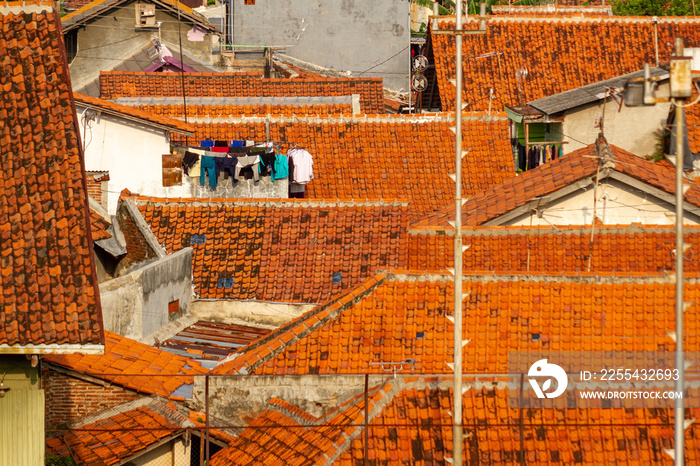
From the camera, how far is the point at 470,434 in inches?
565

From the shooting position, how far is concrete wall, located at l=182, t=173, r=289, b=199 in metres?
27.8

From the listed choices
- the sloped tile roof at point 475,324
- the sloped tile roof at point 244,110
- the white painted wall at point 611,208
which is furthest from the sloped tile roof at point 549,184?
the sloped tile roof at point 244,110

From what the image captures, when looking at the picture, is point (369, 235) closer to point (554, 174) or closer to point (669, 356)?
point (554, 174)

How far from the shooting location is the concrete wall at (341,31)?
4684 centimetres

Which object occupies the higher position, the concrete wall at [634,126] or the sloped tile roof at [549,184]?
the concrete wall at [634,126]

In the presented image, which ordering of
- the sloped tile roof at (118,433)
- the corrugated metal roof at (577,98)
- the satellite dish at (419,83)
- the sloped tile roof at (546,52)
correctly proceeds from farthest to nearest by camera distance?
the sloped tile roof at (546,52)
the satellite dish at (419,83)
the corrugated metal roof at (577,98)
the sloped tile roof at (118,433)

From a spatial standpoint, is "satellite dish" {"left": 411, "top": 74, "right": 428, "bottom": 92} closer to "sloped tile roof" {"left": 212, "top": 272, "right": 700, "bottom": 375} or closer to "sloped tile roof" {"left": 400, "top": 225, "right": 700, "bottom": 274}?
"sloped tile roof" {"left": 400, "top": 225, "right": 700, "bottom": 274}

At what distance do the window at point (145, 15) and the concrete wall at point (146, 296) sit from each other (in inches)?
963

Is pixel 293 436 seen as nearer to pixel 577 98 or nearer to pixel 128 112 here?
pixel 128 112

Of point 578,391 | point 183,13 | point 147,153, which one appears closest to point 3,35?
point 578,391

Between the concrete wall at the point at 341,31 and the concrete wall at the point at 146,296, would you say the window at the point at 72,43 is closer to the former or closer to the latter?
the concrete wall at the point at 341,31

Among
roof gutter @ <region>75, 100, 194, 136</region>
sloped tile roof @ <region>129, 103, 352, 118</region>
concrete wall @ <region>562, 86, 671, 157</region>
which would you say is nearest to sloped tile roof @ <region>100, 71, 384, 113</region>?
sloped tile roof @ <region>129, 103, 352, 118</region>
